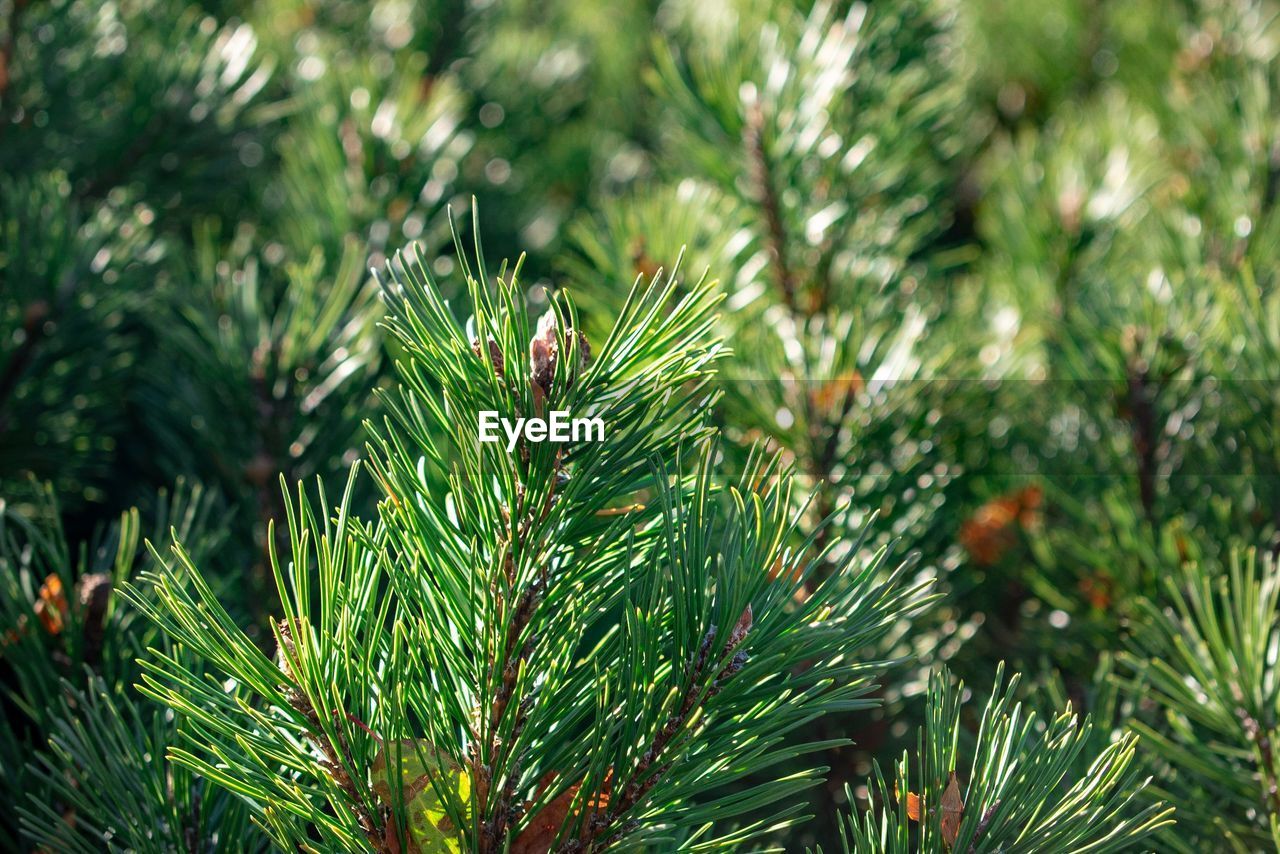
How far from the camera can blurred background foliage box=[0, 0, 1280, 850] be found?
0.44m

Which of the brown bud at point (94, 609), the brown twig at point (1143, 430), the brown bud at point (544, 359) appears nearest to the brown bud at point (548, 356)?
the brown bud at point (544, 359)

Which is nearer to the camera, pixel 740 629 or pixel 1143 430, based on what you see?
pixel 740 629

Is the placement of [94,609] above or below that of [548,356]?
below

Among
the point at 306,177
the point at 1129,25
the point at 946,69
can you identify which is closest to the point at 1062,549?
the point at 946,69

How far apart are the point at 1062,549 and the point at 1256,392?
0.35 feet

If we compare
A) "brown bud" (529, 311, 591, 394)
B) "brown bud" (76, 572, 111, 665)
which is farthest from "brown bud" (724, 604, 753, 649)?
"brown bud" (76, 572, 111, 665)

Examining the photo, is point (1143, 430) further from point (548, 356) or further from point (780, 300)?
point (548, 356)

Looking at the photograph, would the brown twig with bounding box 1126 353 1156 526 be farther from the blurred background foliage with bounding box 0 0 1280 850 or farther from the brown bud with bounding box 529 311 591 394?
the brown bud with bounding box 529 311 591 394

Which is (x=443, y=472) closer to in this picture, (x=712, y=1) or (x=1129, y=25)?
(x=712, y=1)

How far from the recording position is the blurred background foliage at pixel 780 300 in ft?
1.45

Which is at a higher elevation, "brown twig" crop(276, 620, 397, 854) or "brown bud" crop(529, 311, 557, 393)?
"brown bud" crop(529, 311, 557, 393)

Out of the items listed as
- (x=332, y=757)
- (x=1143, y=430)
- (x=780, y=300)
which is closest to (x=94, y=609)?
(x=332, y=757)

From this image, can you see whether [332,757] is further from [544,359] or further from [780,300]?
[780,300]

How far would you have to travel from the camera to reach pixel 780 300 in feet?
1.78
